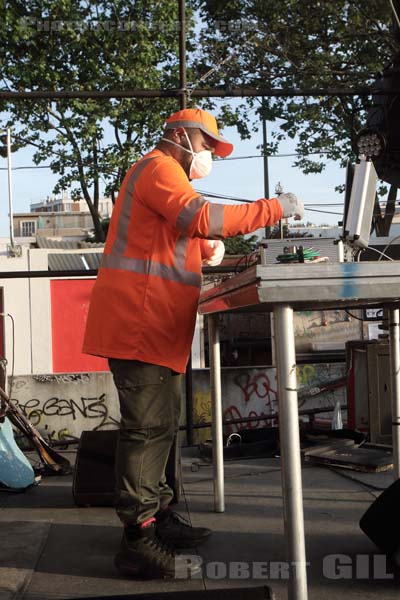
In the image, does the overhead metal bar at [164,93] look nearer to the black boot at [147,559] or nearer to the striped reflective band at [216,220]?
the striped reflective band at [216,220]

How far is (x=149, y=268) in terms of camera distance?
292 cm

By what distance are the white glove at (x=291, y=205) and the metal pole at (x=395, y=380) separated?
83cm

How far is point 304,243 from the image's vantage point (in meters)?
2.77

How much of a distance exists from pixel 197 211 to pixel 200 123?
22.0 inches

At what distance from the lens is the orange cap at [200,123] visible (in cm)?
312

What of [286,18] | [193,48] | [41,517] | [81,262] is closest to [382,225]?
[286,18]

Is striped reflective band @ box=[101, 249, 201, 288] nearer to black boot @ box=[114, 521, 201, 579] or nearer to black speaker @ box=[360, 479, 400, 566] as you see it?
black boot @ box=[114, 521, 201, 579]

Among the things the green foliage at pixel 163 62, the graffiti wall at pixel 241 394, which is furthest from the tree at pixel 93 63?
the graffiti wall at pixel 241 394

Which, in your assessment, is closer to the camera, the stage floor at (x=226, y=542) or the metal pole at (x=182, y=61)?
the stage floor at (x=226, y=542)

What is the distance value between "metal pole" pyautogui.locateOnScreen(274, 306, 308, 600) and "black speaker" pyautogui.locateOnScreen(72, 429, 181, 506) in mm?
1634

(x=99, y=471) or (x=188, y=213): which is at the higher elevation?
(x=188, y=213)

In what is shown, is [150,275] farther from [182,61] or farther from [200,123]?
[182,61]

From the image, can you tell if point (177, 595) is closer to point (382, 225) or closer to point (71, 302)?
point (382, 225)

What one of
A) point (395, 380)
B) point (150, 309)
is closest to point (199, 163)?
point (150, 309)
